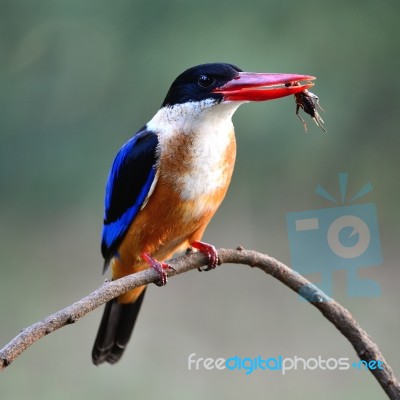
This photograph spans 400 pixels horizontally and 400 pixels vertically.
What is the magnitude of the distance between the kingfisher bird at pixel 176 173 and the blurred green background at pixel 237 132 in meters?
0.95

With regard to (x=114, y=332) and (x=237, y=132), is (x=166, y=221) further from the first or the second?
(x=237, y=132)

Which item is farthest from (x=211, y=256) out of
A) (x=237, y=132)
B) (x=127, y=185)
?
(x=237, y=132)

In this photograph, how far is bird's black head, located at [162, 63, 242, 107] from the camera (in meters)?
1.29

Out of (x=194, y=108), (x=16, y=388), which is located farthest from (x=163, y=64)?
(x=194, y=108)

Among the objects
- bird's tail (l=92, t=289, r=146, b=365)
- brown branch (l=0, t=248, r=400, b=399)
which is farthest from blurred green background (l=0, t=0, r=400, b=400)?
brown branch (l=0, t=248, r=400, b=399)

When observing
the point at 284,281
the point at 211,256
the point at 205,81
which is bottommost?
the point at 284,281

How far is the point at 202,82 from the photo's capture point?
1.33 metres

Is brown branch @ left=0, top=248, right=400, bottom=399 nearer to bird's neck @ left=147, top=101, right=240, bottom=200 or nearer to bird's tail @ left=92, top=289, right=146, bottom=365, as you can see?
bird's neck @ left=147, top=101, right=240, bottom=200

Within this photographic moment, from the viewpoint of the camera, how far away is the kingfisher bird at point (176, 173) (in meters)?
1.33

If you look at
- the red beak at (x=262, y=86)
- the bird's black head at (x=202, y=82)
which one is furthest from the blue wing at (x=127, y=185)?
the red beak at (x=262, y=86)

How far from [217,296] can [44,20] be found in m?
1.17

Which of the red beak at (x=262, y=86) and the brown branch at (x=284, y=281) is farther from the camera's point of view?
the red beak at (x=262, y=86)

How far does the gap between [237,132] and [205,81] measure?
134 centimetres

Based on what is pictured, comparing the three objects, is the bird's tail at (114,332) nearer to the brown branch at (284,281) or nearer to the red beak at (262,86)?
the brown branch at (284,281)
